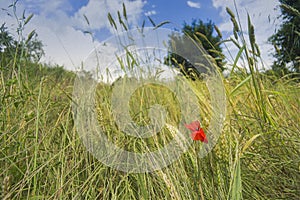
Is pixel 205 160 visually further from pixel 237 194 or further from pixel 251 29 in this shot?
pixel 251 29

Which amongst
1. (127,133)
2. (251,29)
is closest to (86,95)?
(127,133)

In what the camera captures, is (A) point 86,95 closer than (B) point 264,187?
No

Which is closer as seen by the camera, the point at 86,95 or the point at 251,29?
the point at 251,29

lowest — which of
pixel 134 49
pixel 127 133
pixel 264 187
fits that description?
pixel 264 187

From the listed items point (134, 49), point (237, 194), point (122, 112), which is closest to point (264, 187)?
point (237, 194)

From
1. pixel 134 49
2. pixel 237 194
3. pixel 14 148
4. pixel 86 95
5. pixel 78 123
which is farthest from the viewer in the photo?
pixel 134 49

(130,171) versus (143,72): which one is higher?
(143,72)

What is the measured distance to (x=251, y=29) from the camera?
617 mm

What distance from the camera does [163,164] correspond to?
0.69 m

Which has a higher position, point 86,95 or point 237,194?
point 86,95

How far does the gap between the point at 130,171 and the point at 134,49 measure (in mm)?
709

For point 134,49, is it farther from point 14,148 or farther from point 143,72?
point 14,148

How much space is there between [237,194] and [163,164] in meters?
0.29

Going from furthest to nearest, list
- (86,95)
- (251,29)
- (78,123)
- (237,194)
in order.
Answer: (86,95), (78,123), (251,29), (237,194)
